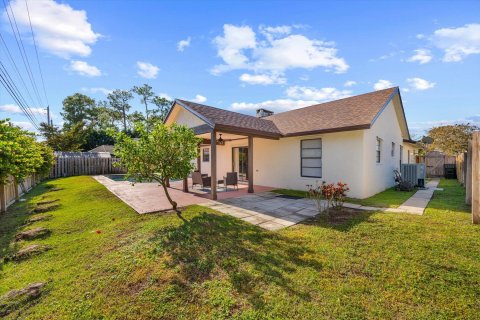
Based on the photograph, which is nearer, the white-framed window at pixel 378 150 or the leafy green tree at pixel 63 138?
the white-framed window at pixel 378 150

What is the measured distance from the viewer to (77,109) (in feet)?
139

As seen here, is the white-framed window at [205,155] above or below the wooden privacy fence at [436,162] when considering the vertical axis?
above

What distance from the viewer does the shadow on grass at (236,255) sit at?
3344 millimetres

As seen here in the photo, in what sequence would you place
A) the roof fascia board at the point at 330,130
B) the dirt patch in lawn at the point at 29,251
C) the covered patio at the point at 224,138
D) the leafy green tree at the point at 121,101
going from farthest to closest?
the leafy green tree at the point at 121,101 < the covered patio at the point at 224,138 < the roof fascia board at the point at 330,130 < the dirt patch in lawn at the point at 29,251

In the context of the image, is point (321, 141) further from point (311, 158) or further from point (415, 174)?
point (415, 174)

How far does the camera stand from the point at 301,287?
3178mm

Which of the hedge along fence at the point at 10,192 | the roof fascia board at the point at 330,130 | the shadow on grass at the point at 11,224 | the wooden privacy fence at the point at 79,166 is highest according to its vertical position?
the roof fascia board at the point at 330,130

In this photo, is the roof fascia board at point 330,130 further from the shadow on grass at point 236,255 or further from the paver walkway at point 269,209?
the shadow on grass at point 236,255

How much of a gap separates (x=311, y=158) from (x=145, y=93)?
1607 inches


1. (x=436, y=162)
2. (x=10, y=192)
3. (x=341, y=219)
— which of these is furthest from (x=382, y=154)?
(x=10, y=192)

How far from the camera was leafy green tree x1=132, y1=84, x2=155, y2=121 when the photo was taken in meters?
42.0

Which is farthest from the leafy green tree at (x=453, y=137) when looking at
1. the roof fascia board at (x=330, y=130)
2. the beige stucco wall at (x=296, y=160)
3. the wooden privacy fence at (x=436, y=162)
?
the roof fascia board at (x=330, y=130)

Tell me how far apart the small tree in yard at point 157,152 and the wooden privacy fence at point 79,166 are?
14628mm

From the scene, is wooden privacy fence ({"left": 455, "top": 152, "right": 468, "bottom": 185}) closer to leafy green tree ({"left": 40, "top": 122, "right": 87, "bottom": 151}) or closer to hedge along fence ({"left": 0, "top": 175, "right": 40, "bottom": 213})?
hedge along fence ({"left": 0, "top": 175, "right": 40, "bottom": 213})
